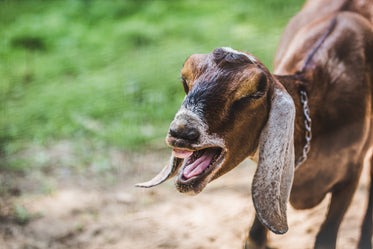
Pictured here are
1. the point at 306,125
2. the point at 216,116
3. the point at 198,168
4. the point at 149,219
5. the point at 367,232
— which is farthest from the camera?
the point at 149,219

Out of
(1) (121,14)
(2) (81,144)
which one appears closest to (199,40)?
(1) (121,14)

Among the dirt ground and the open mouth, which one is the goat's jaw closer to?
the open mouth

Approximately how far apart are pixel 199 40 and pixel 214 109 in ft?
16.4

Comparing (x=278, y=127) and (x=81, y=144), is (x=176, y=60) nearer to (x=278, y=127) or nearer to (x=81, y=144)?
(x=81, y=144)

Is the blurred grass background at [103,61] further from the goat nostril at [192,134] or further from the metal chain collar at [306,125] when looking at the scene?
the goat nostril at [192,134]

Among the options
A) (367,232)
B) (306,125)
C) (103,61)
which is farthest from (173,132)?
(103,61)

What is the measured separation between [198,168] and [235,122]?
316mm

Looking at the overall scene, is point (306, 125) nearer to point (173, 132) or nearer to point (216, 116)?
point (216, 116)

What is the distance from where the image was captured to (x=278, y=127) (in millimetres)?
2582

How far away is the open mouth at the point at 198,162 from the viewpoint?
99.1 inches

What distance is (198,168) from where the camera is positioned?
256 cm

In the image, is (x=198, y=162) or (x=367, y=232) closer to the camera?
(x=198, y=162)

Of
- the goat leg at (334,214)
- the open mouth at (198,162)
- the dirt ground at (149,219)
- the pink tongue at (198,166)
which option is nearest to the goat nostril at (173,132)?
the open mouth at (198,162)

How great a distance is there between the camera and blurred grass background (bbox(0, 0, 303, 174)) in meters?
5.59
